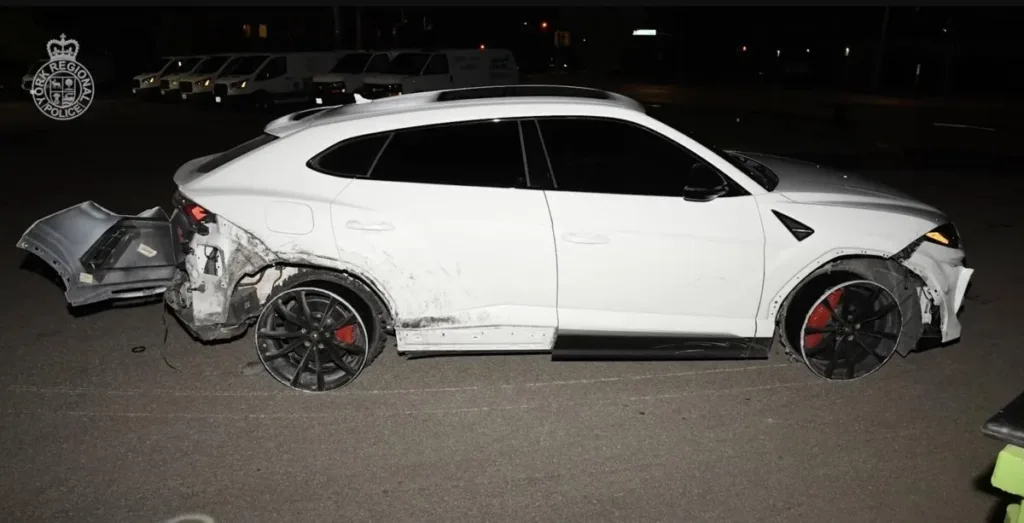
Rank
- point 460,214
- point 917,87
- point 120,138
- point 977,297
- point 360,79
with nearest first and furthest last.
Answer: point 460,214
point 977,297
point 120,138
point 360,79
point 917,87

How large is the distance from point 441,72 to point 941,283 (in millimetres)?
18956

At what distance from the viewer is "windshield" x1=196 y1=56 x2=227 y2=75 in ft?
97.0

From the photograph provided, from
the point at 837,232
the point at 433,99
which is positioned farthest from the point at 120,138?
the point at 837,232

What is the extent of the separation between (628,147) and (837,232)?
1377 millimetres

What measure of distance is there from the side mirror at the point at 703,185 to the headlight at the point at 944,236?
56.3 inches

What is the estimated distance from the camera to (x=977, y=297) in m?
7.00

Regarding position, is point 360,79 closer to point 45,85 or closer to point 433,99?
point 45,85

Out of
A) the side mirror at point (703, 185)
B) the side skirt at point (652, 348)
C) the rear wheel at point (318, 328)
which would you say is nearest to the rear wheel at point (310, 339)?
the rear wheel at point (318, 328)

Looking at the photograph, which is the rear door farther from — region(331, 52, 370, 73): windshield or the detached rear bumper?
region(331, 52, 370, 73): windshield

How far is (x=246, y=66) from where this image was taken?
2791 centimetres

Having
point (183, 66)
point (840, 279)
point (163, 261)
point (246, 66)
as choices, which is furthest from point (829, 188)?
point (183, 66)

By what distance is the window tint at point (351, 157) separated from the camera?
15.8 feet

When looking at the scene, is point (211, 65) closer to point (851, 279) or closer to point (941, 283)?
point (851, 279)

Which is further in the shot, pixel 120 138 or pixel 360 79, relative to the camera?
pixel 360 79
